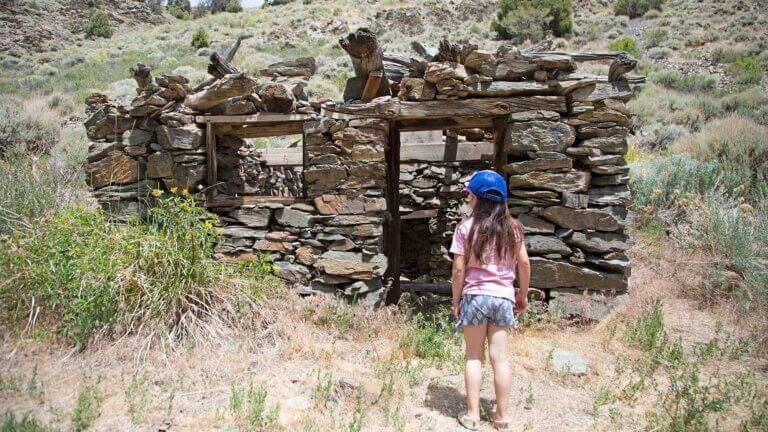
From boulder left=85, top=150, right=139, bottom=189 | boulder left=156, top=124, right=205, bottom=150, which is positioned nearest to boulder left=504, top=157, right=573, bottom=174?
boulder left=156, top=124, right=205, bottom=150

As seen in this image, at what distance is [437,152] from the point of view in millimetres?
8609

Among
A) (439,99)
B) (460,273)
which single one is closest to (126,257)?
(460,273)

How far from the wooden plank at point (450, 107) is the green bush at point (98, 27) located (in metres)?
27.8

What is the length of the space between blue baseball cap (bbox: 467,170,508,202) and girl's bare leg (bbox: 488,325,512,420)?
80 cm

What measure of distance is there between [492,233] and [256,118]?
3242 mm

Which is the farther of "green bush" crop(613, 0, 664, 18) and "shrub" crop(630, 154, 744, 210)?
"green bush" crop(613, 0, 664, 18)

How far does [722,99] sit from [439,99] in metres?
12.8

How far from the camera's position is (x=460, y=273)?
3.22 m

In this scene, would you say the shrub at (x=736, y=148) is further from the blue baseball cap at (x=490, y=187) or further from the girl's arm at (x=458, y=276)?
the girl's arm at (x=458, y=276)

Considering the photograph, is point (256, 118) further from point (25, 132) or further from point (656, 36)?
point (656, 36)

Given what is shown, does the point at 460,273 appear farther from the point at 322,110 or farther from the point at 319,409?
the point at 322,110

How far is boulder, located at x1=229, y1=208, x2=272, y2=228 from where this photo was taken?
17.9 ft

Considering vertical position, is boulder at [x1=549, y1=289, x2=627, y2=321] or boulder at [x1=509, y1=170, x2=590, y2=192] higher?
boulder at [x1=509, y1=170, x2=590, y2=192]

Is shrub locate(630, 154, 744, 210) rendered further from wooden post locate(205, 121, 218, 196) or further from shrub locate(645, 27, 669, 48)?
shrub locate(645, 27, 669, 48)
